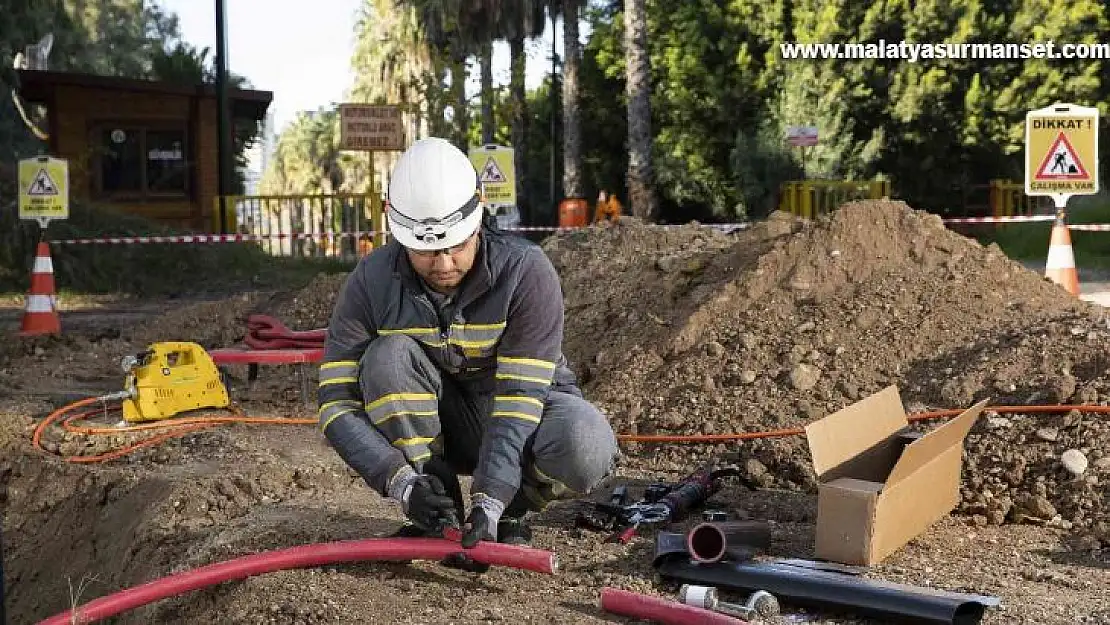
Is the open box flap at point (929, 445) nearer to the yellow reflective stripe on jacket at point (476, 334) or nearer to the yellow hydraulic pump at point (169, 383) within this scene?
the yellow reflective stripe on jacket at point (476, 334)

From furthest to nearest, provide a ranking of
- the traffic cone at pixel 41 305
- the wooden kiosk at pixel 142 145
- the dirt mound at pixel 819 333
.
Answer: the wooden kiosk at pixel 142 145 < the traffic cone at pixel 41 305 < the dirt mound at pixel 819 333

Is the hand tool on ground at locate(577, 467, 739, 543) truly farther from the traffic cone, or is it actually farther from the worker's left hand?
the traffic cone

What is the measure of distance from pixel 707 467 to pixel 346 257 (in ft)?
53.7

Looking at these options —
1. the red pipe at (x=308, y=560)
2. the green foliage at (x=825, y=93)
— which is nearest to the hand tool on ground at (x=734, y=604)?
the red pipe at (x=308, y=560)

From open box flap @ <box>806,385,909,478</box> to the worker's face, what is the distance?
1.22 metres

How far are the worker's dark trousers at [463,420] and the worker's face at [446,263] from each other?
22cm

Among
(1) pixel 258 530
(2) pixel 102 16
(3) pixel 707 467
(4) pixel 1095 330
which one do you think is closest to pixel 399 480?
(1) pixel 258 530

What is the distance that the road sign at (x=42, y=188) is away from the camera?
13750 millimetres

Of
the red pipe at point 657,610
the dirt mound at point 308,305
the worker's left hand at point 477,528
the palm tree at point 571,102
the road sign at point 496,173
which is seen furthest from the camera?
the palm tree at point 571,102

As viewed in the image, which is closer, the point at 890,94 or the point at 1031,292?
the point at 1031,292

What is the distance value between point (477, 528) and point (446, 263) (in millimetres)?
801

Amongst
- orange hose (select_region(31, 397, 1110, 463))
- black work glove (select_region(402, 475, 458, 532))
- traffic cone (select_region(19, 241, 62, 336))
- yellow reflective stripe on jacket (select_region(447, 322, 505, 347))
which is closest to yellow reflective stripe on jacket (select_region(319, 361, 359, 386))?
yellow reflective stripe on jacket (select_region(447, 322, 505, 347))

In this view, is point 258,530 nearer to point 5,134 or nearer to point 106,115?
point 106,115

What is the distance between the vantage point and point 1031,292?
8.24 meters
